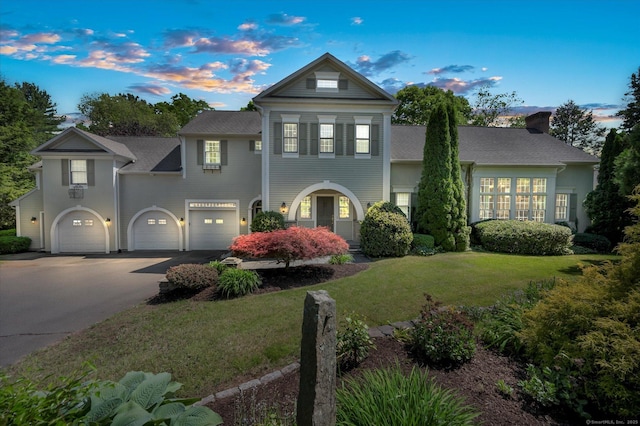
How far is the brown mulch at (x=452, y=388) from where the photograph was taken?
10.4 feet

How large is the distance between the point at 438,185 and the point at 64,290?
1459cm

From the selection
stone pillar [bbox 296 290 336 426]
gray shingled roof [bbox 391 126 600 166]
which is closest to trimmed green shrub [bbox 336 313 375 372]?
stone pillar [bbox 296 290 336 426]

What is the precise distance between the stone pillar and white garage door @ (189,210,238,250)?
14413mm

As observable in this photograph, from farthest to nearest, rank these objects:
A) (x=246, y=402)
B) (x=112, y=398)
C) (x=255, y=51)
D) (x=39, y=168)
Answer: (x=39, y=168)
(x=255, y=51)
(x=246, y=402)
(x=112, y=398)

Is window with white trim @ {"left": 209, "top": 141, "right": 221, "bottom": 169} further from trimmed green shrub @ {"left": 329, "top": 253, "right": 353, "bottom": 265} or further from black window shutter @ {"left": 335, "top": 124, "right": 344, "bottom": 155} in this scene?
trimmed green shrub @ {"left": 329, "top": 253, "right": 353, "bottom": 265}

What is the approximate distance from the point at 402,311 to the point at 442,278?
10.4ft

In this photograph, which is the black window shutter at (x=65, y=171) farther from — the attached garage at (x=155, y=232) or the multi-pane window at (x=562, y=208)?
the multi-pane window at (x=562, y=208)

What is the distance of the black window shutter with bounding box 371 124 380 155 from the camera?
14.3 m

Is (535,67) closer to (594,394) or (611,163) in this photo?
(611,163)

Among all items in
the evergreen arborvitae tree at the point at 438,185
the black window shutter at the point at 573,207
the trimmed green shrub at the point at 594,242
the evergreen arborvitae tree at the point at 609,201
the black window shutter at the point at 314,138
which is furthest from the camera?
the black window shutter at the point at 573,207

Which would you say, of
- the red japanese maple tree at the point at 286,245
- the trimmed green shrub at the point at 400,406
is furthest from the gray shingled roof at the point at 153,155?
the trimmed green shrub at the point at 400,406

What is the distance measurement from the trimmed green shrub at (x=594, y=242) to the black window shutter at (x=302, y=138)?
14.3 m

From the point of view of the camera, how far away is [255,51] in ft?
38.8

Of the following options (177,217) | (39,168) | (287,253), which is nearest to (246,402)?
(287,253)
